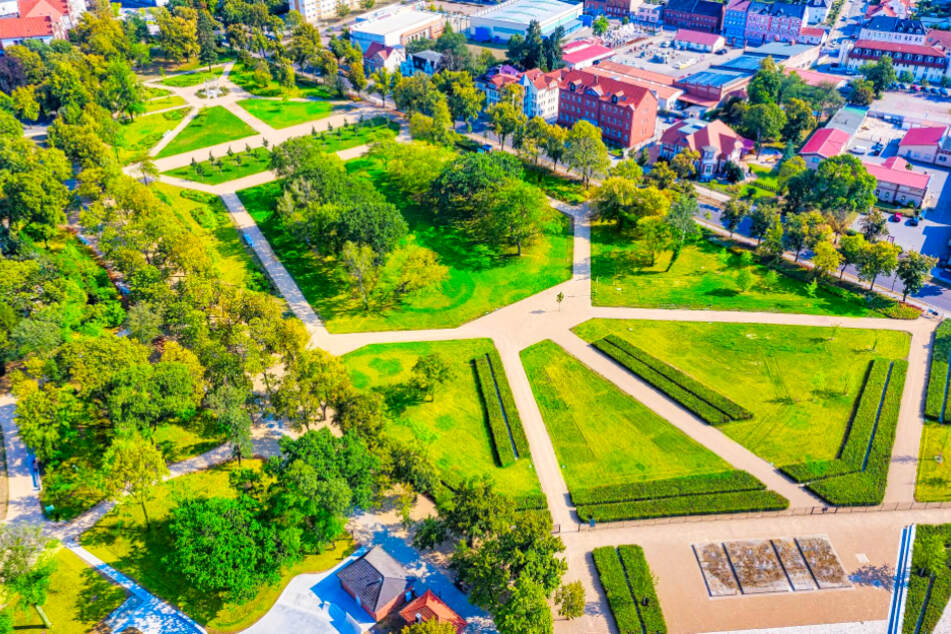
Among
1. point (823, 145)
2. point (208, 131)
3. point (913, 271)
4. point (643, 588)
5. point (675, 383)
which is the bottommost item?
point (643, 588)

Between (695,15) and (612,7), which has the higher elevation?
(612,7)

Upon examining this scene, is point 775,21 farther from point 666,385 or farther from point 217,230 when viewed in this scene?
point 217,230

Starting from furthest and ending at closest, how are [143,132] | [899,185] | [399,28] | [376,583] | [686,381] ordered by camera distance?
1. [399,28]
2. [143,132]
3. [899,185]
4. [686,381]
5. [376,583]

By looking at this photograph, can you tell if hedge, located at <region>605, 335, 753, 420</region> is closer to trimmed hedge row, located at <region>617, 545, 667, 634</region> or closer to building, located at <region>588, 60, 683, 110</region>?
trimmed hedge row, located at <region>617, 545, 667, 634</region>

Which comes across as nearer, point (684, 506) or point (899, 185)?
point (684, 506)

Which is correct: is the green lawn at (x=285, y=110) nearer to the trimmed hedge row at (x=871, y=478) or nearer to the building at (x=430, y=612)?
the building at (x=430, y=612)

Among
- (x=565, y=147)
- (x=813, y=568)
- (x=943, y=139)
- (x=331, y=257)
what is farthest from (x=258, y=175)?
(x=943, y=139)

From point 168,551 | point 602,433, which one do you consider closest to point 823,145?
point 602,433

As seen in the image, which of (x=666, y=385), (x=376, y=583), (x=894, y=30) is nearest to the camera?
(x=376, y=583)
